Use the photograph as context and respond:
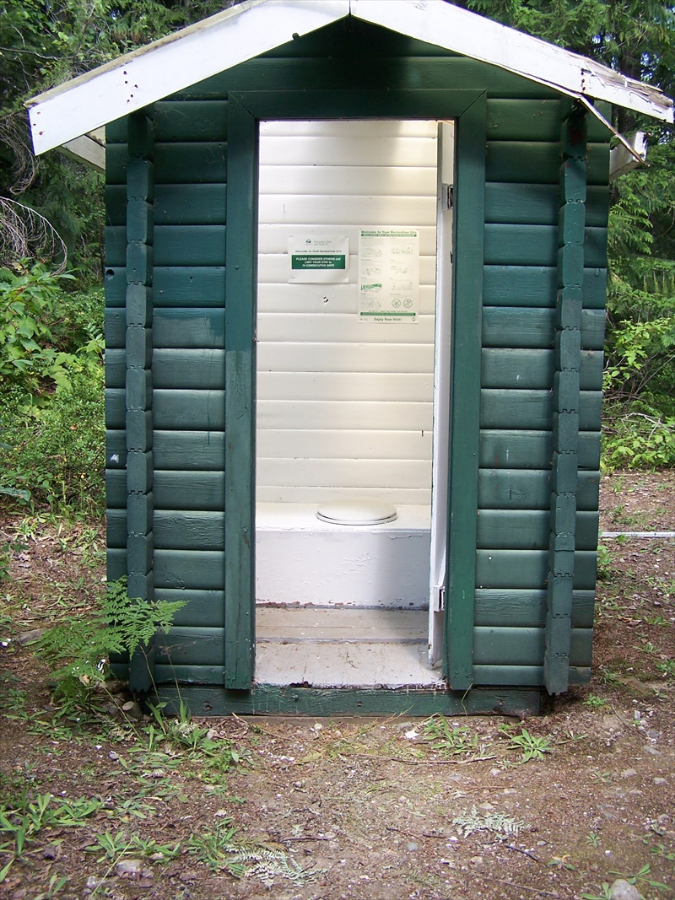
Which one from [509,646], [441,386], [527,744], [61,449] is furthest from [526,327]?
[61,449]

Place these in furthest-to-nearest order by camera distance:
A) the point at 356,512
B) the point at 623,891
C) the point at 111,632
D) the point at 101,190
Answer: the point at 101,190
the point at 356,512
the point at 111,632
the point at 623,891

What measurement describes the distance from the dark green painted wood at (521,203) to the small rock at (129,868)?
8.41ft

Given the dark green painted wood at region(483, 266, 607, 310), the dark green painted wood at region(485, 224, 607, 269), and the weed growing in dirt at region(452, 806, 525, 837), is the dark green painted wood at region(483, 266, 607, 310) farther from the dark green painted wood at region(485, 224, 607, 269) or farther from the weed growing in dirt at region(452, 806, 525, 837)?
the weed growing in dirt at region(452, 806, 525, 837)

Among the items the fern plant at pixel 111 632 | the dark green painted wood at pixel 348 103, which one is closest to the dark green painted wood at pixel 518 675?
the fern plant at pixel 111 632

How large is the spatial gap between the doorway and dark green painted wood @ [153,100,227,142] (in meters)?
1.63

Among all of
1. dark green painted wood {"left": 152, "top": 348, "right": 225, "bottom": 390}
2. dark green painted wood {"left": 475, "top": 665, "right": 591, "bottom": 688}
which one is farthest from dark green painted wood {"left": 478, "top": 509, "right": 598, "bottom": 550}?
dark green painted wood {"left": 152, "top": 348, "right": 225, "bottom": 390}

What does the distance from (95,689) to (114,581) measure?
1.61 ft

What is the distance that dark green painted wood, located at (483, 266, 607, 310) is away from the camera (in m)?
3.36

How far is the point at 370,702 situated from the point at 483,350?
1.53 metres

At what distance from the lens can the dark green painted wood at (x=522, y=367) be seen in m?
3.39

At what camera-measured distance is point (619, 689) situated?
12.4ft

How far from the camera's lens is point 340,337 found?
16.7ft

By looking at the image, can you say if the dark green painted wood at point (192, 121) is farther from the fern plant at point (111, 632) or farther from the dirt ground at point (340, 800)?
the dirt ground at point (340, 800)

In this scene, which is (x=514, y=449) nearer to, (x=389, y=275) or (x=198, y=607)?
(x=198, y=607)
